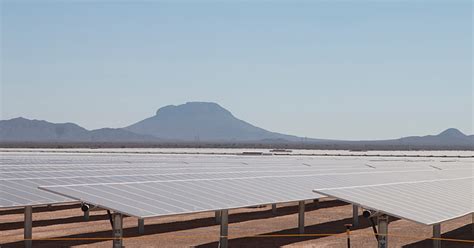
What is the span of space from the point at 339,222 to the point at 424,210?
14801 mm

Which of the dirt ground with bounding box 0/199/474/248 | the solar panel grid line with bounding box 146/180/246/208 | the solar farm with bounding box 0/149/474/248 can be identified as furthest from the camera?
the dirt ground with bounding box 0/199/474/248

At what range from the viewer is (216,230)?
102 feet

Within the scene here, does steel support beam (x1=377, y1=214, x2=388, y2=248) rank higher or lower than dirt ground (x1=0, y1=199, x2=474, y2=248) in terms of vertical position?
higher

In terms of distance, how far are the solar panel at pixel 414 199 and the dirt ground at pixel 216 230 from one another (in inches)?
90.8

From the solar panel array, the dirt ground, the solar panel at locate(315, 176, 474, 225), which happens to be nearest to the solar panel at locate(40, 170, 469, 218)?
the solar panel array

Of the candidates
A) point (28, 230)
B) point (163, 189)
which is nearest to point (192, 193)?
point (163, 189)

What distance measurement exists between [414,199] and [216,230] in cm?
1099

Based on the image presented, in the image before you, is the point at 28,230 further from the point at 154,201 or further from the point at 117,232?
the point at 117,232

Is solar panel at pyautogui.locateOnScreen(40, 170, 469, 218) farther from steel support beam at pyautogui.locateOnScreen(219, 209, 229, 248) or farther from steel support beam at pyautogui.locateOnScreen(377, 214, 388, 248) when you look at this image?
steel support beam at pyautogui.locateOnScreen(377, 214, 388, 248)

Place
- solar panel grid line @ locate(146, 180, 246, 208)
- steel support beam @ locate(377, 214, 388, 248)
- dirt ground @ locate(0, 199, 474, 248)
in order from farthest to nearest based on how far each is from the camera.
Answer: dirt ground @ locate(0, 199, 474, 248), solar panel grid line @ locate(146, 180, 246, 208), steel support beam @ locate(377, 214, 388, 248)

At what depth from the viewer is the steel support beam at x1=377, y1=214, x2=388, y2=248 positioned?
59.2ft

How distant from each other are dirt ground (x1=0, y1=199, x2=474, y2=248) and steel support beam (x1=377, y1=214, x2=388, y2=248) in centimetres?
784

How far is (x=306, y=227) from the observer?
109ft

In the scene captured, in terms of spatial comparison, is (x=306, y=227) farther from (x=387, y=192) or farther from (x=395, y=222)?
(x=387, y=192)
